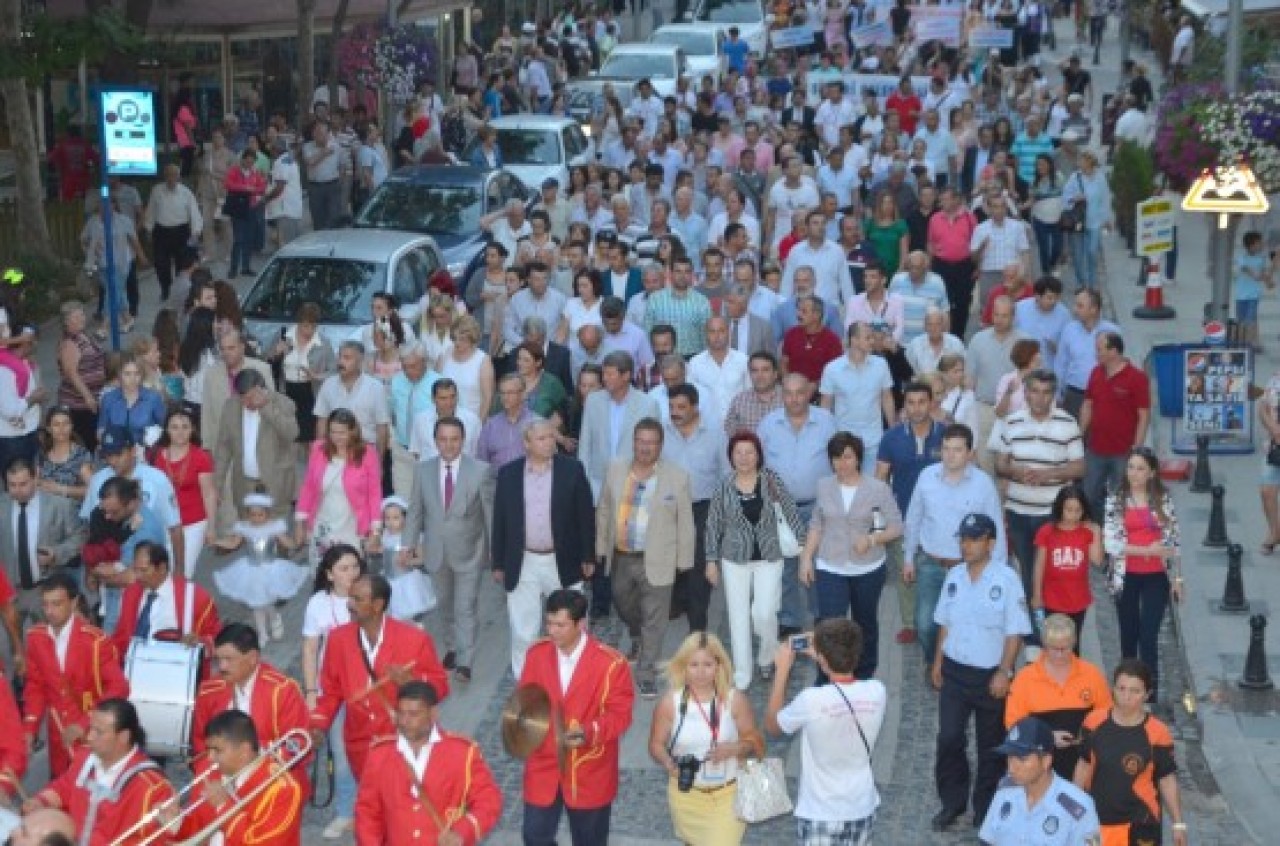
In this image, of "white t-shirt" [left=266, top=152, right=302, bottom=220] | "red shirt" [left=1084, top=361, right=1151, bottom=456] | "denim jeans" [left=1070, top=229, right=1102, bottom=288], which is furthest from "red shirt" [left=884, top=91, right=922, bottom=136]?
→ "red shirt" [left=1084, top=361, right=1151, bottom=456]

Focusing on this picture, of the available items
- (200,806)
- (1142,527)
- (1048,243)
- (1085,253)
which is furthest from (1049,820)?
(1048,243)

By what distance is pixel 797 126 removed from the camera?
93.9ft

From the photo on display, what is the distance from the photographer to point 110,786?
9.15 metres

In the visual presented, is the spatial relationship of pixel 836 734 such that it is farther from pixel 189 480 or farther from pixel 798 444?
pixel 189 480

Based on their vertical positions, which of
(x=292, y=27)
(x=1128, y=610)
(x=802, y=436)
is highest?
(x=292, y=27)

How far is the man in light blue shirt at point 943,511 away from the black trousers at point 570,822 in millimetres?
3159

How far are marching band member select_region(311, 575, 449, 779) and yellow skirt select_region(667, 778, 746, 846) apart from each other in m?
1.22

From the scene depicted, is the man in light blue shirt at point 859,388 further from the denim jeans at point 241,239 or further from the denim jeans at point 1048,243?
the denim jeans at point 241,239

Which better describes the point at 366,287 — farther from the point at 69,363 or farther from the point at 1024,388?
the point at 1024,388

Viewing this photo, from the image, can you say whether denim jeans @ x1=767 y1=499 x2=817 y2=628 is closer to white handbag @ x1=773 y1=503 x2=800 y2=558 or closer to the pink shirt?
white handbag @ x1=773 y1=503 x2=800 y2=558

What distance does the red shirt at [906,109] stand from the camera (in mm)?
30188

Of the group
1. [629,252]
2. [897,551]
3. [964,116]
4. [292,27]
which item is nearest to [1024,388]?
[897,551]

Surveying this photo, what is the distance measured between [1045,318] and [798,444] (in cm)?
372

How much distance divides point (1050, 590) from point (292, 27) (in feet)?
77.5
